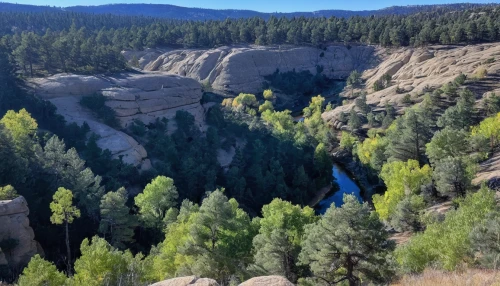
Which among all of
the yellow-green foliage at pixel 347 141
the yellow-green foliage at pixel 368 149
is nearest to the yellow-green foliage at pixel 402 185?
the yellow-green foliage at pixel 368 149

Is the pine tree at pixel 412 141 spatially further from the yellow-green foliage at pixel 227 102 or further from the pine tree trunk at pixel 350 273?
the yellow-green foliage at pixel 227 102

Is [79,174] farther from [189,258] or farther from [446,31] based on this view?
[446,31]

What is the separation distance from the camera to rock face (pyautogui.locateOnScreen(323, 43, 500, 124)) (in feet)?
297

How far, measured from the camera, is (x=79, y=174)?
146ft

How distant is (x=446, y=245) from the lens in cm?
2467

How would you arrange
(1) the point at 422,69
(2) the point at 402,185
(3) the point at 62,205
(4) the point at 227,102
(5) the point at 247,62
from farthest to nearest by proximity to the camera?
(5) the point at 247,62, (4) the point at 227,102, (1) the point at 422,69, (2) the point at 402,185, (3) the point at 62,205

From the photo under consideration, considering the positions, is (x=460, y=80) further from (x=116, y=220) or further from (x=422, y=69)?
(x=116, y=220)

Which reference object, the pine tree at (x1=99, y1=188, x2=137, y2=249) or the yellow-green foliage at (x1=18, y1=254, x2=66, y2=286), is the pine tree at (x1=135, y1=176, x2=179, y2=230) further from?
the yellow-green foliage at (x1=18, y1=254, x2=66, y2=286)

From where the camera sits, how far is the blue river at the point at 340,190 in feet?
216

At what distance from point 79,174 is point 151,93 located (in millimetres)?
28752

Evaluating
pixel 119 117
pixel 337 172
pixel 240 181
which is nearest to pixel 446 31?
pixel 337 172

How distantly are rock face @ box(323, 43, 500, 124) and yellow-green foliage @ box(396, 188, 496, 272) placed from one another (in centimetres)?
6122

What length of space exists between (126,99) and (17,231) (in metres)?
35.0

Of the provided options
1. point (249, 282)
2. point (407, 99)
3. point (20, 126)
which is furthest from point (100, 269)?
point (407, 99)
